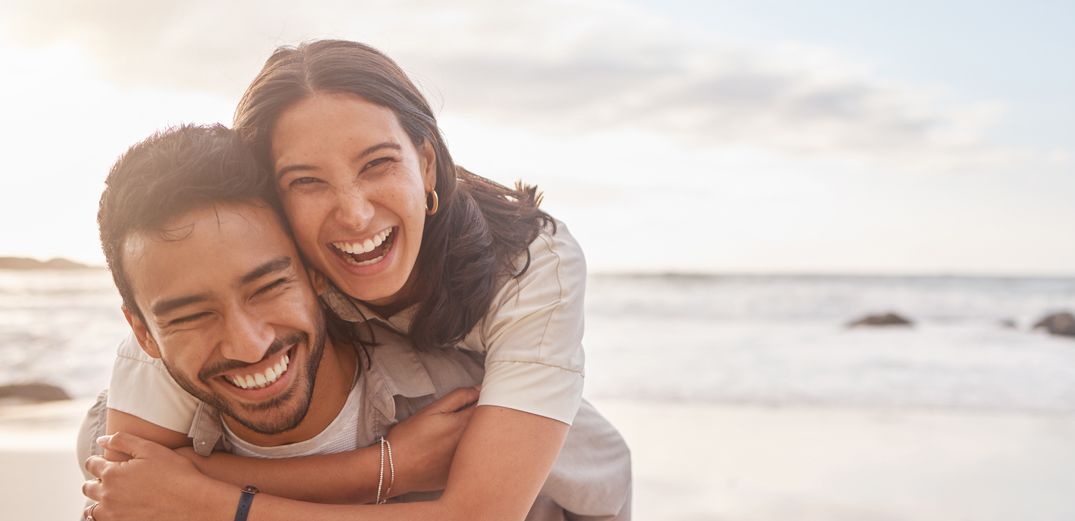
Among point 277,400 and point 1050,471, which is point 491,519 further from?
point 1050,471

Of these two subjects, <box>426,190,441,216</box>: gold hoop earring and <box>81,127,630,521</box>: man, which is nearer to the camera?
<box>81,127,630,521</box>: man

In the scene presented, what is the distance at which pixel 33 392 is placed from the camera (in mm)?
6742

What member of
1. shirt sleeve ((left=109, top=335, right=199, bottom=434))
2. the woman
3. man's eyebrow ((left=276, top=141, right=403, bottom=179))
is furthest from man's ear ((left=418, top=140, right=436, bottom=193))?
shirt sleeve ((left=109, top=335, right=199, bottom=434))

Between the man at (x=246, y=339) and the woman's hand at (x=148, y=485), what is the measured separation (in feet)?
0.13

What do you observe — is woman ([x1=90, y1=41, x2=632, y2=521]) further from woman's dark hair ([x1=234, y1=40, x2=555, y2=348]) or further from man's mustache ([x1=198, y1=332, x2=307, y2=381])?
man's mustache ([x1=198, y1=332, x2=307, y2=381])

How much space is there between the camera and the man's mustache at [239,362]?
7.02 feet

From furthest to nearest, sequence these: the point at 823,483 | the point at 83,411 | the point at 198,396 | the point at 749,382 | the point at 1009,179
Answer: the point at 1009,179
the point at 749,382
the point at 83,411
the point at 823,483
the point at 198,396

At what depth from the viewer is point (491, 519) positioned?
2.22 metres

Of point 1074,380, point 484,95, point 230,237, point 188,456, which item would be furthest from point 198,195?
point 484,95

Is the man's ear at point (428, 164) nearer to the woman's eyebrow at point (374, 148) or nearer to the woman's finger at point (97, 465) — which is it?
the woman's eyebrow at point (374, 148)

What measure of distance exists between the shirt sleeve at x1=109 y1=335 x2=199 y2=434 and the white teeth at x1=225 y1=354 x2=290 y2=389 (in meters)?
0.25

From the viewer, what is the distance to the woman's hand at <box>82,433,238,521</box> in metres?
2.20

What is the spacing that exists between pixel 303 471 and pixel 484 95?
410 inches

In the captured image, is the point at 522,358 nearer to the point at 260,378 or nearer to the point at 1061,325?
the point at 260,378
